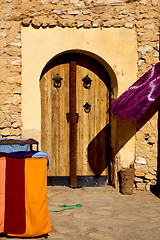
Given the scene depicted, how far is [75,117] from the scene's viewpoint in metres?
5.65

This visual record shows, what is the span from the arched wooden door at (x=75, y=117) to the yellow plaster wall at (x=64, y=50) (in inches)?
12.2

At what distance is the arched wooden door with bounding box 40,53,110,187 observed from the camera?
5.63 m

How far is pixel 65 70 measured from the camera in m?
5.65

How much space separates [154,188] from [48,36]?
299 cm

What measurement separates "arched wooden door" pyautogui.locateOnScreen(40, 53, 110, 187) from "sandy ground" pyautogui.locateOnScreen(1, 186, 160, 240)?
0.37 meters

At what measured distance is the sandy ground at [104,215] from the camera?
12.0ft

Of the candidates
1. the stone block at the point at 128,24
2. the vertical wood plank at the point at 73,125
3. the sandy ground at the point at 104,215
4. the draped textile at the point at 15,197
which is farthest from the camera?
the vertical wood plank at the point at 73,125

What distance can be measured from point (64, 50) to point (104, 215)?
262 centimetres

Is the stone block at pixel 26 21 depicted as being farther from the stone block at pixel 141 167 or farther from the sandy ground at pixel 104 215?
the stone block at pixel 141 167

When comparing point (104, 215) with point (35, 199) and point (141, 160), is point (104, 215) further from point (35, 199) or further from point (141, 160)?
point (141, 160)

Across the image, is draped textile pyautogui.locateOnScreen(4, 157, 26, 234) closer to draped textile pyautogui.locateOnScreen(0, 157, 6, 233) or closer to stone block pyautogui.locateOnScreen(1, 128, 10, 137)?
draped textile pyautogui.locateOnScreen(0, 157, 6, 233)

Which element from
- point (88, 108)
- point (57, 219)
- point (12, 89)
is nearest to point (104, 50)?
point (88, 108)

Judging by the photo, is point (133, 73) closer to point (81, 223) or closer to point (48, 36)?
point (48, 36)

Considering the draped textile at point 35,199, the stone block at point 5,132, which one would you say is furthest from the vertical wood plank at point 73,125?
the draped textile at point 35,199
